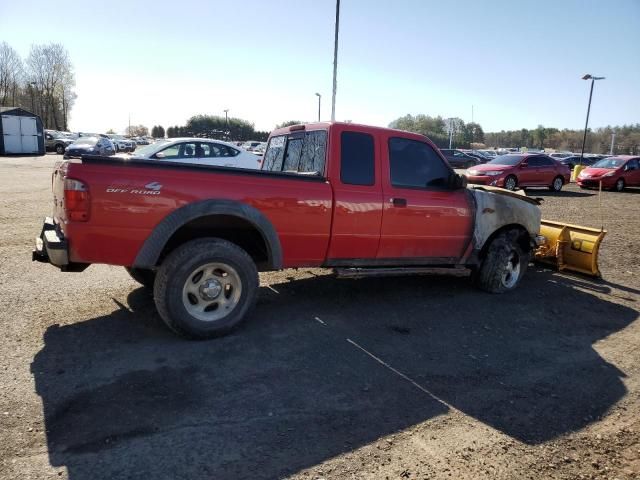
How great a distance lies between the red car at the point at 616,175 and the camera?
22906 millimetres

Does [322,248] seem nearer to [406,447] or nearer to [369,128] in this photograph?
[369,128]

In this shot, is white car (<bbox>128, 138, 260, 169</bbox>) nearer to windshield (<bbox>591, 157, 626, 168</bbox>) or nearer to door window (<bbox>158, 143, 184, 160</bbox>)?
door window (<bbox>158, 143, 184, 160</bbox>)

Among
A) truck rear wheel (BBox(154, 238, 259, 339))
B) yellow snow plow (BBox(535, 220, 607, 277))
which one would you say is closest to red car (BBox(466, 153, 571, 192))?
yellow snow plow (BBox(535, 220, 607, 277))

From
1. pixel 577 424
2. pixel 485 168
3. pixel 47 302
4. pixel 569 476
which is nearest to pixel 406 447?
pixel 569 476

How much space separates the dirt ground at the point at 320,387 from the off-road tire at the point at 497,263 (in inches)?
7.8

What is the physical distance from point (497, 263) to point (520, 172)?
48.1 ft

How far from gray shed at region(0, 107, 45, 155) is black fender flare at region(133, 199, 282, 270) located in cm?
3862

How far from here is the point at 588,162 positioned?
45.8 m

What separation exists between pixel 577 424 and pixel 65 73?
3336 inches

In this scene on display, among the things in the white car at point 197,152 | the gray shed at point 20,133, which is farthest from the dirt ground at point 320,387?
the gray shed at point 20,133

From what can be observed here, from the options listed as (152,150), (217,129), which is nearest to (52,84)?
(217,129)

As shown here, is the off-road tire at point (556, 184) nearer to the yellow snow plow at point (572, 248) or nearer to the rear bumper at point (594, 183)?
the rear bumper at point (594, 183)

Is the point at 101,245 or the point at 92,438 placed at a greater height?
the point at 101,245

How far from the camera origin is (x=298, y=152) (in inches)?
217
